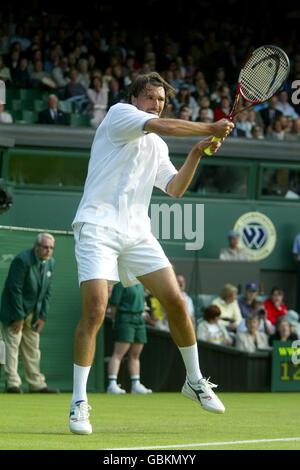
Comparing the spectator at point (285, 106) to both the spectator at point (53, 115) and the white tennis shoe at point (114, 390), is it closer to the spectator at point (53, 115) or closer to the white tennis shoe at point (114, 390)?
the spectator at point (53, 115)

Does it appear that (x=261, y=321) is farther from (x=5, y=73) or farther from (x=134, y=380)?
(x=5, y=73)

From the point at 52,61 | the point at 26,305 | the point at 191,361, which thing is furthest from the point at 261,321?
the point at 191,361

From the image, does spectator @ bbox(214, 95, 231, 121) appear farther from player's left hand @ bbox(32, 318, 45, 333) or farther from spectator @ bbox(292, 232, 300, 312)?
player's left hand @ bbox(32, 318, 45, 333)

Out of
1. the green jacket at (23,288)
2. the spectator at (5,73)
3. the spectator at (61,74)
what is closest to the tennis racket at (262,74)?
the green jacket at (23,288)

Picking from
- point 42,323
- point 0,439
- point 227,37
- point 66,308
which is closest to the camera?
point 0,439

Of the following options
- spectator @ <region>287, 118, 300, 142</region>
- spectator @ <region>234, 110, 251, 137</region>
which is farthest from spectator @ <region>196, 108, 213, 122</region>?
spectator @ <region>287, 118, 300, 142</region>

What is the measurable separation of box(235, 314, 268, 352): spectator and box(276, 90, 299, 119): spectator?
7.70 m

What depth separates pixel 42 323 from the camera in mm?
11758

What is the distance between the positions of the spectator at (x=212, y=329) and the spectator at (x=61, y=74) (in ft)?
24.2

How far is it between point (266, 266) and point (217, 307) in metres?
6.08

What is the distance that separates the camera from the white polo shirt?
6.00 metres

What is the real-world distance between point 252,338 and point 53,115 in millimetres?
6614

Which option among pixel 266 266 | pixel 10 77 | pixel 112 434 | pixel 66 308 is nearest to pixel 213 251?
pixel 266 266

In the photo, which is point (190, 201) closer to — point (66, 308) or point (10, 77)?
point (10, 77)
